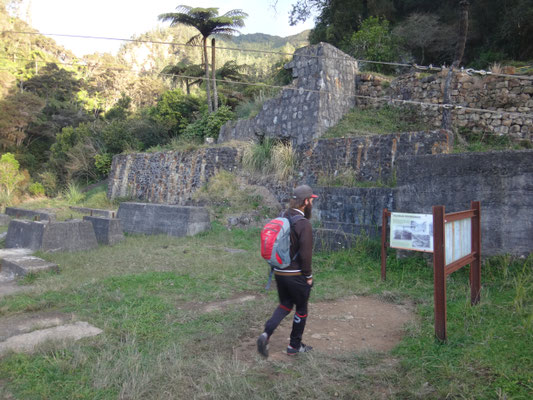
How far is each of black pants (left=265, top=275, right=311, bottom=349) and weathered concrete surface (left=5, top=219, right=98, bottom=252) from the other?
21.3 ft

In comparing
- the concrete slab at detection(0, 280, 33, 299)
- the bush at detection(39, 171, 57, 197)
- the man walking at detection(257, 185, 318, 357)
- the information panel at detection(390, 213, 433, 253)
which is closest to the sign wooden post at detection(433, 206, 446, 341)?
the man walking at detection(257, 185, 318, 357)

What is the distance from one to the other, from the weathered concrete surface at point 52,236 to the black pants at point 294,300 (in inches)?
255

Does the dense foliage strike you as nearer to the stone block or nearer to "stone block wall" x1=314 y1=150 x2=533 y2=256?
"stone block wall" x1=314 y1=150 x2=533 y2=256

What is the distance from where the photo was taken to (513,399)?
2.57m

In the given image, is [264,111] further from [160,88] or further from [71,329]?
[160,88]

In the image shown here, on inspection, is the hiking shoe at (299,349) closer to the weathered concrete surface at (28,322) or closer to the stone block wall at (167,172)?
the weathered concrete surface at (28,322)

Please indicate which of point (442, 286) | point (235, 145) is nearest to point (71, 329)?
point (442, 286)

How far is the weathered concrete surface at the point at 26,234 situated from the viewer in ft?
27.0

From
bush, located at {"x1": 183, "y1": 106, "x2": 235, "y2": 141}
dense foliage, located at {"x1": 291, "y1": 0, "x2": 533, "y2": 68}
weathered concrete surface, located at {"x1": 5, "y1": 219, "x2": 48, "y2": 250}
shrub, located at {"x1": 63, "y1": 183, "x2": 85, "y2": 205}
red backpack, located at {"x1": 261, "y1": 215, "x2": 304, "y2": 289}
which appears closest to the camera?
red backpack, located at {"x1": 261, "y1": 215, "x2": 304, "y2": 289}

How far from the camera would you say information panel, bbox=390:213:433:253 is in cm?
500

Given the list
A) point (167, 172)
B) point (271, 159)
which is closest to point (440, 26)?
point (271, 159)

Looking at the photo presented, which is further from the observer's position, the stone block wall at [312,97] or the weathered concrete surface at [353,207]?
the stone block wall at [312,97]

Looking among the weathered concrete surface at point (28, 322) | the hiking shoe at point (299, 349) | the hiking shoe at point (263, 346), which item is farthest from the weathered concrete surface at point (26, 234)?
the hiking shoe at point (299, 349)

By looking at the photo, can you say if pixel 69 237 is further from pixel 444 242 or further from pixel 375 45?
pixel 375 45
